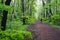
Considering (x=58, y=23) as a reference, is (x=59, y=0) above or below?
above

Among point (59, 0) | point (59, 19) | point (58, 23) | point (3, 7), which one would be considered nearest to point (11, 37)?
point (3, 7)

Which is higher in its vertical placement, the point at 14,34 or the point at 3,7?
the point at 3,7

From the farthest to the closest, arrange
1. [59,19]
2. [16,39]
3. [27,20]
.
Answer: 1. [27,20]
2. [59,19]
3. [16,39]

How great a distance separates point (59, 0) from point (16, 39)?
1253 inches

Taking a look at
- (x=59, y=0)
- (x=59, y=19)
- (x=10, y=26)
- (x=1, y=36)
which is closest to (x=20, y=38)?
(x=1, y=36)

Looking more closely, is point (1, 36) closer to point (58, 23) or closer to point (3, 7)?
point (3, 7)

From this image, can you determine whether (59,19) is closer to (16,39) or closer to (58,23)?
(58,23)

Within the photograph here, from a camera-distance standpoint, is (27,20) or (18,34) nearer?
(18,34)

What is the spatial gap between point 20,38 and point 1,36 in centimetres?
63

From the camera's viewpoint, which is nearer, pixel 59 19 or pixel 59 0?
pixel 59 19

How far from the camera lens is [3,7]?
5160 millimetres

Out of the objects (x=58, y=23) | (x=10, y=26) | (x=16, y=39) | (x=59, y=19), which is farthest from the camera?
(x=58, y=23)

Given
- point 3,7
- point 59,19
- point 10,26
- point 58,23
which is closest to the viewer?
point 3,7

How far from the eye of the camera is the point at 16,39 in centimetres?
575
